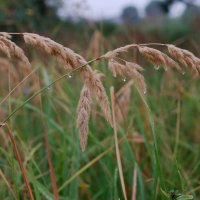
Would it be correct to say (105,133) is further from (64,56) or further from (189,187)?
(64,56)

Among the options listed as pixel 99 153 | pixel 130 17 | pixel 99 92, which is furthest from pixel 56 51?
pixel 130 17

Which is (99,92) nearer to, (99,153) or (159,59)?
(159,59)

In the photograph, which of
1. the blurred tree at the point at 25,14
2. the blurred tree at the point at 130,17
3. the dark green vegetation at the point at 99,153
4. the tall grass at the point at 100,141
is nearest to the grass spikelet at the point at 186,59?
the tall grass at the point at 100,141

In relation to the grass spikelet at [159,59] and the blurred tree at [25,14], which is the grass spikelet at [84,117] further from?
the blurred tree at [25,14]

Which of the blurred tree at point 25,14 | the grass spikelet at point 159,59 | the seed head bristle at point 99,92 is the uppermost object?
the grass spikelet at point 159,59

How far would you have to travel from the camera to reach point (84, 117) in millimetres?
964

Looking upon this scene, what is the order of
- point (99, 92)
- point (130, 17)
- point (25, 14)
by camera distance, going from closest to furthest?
point (99, 92)
point (130, 17)
point (25, 14)

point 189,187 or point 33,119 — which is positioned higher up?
point 189,187

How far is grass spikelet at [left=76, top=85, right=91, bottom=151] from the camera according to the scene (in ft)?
3.04

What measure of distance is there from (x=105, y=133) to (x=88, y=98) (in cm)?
129

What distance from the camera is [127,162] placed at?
1932 mm

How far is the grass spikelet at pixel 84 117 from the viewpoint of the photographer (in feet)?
3.04

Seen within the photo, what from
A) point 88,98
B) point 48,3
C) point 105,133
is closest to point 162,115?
point 105,133

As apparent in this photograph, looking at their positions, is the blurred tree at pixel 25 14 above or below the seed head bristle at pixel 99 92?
below
